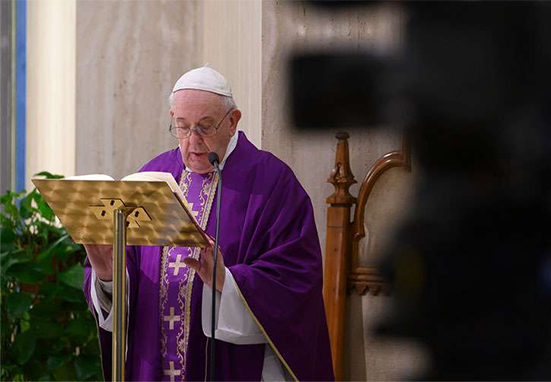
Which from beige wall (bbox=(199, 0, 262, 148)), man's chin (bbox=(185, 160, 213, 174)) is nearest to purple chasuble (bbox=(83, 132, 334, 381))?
man's chin (bbox=(185, 160, 213, 174))

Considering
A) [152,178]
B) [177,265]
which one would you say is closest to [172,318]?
[177,265]

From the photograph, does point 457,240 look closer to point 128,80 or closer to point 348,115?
point 348,115

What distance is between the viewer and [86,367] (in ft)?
15.4

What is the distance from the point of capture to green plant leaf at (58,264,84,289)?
4652 mm

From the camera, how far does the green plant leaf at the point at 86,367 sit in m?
4.66

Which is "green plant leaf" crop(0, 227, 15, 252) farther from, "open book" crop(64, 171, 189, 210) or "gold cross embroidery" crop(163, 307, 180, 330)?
"open book" crop(64, 171, 189, 210)

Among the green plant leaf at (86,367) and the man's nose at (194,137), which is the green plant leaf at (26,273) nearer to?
the green plant leaf at (86,367)

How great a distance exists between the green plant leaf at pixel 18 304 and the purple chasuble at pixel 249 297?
1.72m

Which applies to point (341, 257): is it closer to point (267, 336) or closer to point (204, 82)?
point (267, 336)

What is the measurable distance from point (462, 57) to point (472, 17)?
12 mm

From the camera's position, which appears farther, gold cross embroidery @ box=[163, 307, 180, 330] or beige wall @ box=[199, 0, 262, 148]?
beige wall @ box=[199, 0, 262, 148]

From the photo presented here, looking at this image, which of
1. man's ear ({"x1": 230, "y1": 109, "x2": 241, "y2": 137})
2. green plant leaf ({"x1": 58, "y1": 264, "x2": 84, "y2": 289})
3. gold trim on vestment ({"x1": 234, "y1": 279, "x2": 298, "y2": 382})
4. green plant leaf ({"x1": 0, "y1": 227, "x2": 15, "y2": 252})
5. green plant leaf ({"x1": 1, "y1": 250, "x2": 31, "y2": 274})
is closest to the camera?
gold trim on vestment ({"x1": 234, "y1": 279, "x2": 298, "y2": 382})

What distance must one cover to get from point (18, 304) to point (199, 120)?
2.11 metres

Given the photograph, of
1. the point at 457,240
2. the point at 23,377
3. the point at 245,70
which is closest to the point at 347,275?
the point at 245,70
